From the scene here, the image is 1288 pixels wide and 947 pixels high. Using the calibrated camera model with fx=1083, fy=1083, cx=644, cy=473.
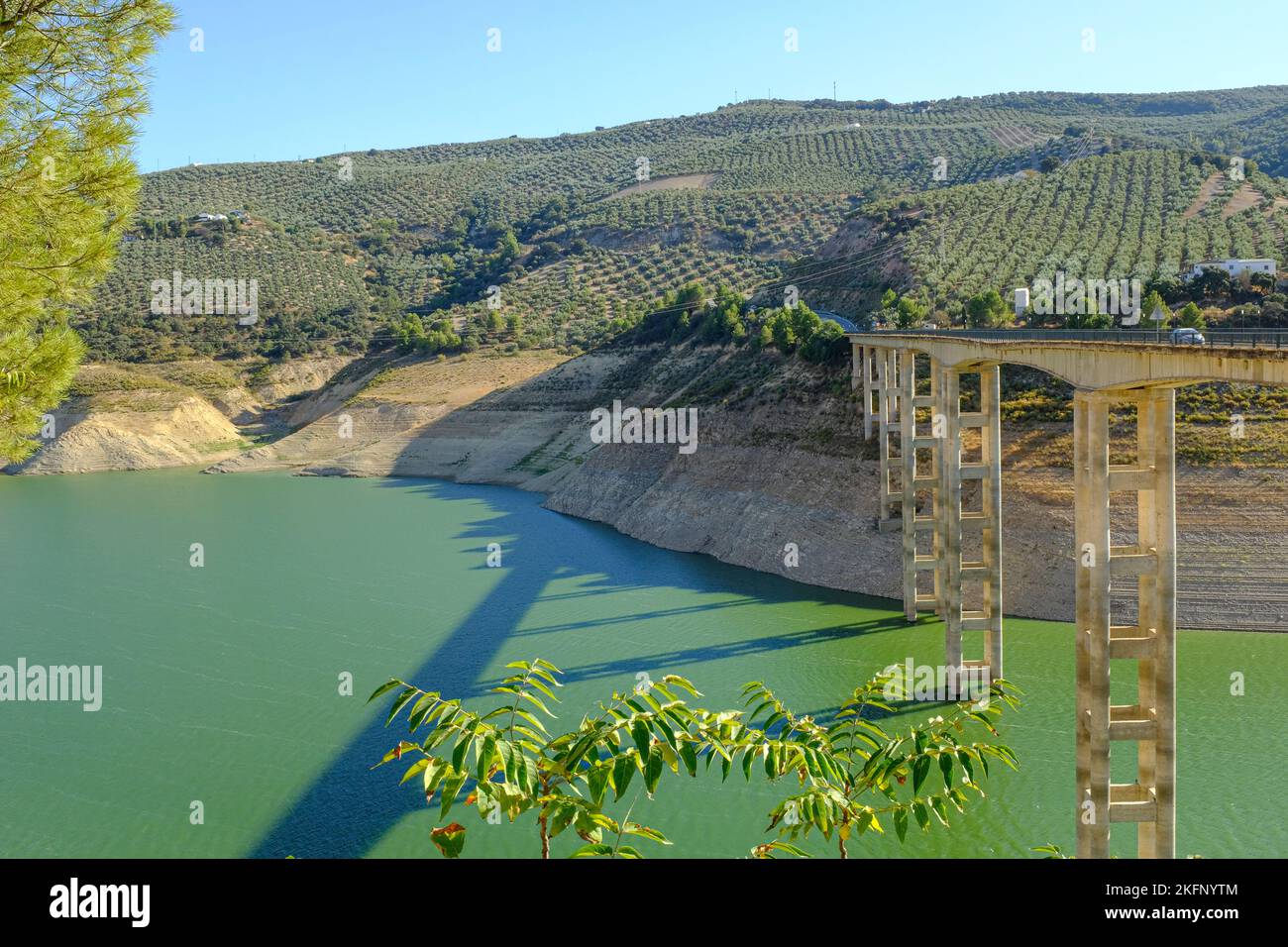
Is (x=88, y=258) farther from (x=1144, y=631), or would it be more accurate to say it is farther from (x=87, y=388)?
(x=87, y=388)

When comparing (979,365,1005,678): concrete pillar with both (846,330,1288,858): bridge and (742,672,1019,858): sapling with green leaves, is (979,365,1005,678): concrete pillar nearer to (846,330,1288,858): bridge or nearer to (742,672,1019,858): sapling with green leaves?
(846,330,1288,858): bridge

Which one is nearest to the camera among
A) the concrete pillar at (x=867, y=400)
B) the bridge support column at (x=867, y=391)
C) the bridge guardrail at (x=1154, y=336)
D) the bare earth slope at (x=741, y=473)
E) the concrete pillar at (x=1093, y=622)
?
the concrete pillar at (x=1093, y=622)

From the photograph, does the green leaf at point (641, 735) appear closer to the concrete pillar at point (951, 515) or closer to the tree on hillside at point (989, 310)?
the concrete pillar at point (951, 515)

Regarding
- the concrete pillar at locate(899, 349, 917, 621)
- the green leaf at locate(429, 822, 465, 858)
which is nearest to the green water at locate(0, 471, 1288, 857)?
the concrete pillar at locate(899, 349, 917, 621)

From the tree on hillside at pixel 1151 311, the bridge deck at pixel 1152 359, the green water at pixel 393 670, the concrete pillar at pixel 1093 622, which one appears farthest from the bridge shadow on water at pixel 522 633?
the tree on hillside at pixel 1151 311

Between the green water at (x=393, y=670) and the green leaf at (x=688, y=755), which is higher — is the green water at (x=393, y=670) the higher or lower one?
the lower one

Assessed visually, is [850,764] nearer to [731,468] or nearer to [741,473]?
[741,473]

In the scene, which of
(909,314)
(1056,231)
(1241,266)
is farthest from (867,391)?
(1056,231)
